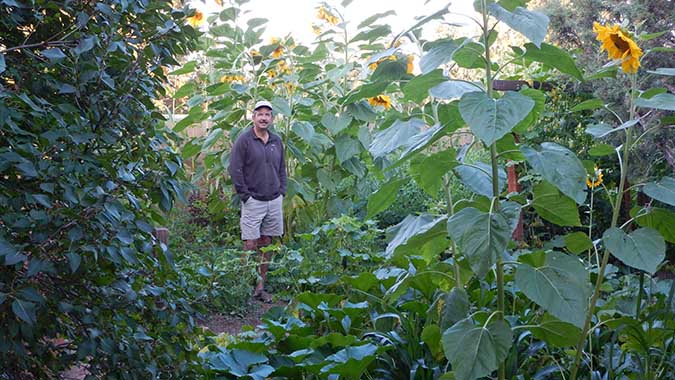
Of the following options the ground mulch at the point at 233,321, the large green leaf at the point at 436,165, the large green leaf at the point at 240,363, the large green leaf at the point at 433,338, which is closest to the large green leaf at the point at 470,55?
the large green leaf at the point at 436,165

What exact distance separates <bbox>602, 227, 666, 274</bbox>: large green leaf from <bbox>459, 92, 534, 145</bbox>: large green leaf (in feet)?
1.76

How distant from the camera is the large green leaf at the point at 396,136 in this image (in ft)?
7.15

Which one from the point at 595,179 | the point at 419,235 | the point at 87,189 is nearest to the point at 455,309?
the point at 419,235

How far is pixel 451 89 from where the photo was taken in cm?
198

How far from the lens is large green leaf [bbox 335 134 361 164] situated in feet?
20.9

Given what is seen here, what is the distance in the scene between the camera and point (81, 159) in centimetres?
175

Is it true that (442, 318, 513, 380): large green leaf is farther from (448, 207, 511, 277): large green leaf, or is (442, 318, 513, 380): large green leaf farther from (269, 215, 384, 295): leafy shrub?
(269, 215, 384, 295): leafy shrub

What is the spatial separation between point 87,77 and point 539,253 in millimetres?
1245

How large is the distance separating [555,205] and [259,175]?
4269 millimetres

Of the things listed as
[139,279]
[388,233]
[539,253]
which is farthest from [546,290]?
[139,279]

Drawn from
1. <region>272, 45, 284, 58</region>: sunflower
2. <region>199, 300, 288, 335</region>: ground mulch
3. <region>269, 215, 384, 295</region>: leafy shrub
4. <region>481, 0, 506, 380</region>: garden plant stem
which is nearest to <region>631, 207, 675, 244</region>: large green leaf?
<region>481, 0, 506, 380</region>: garden plant stem

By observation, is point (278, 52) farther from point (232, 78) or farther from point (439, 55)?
point (439, 55)

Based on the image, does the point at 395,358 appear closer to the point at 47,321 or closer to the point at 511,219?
the point at 511,219

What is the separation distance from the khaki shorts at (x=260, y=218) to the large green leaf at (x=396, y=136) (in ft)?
13.0
